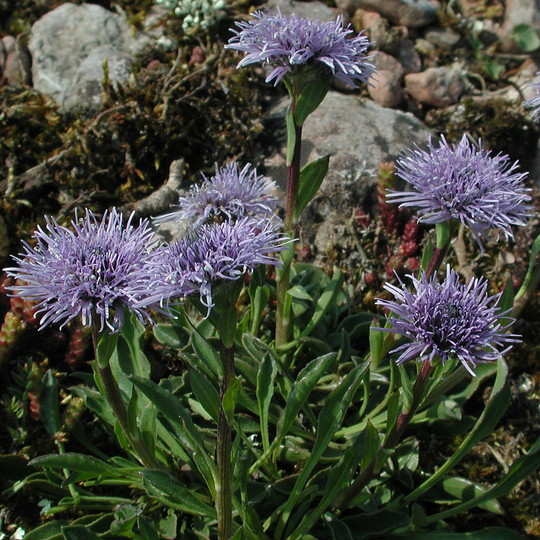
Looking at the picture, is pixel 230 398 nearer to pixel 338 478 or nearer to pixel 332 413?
pixel 332 413

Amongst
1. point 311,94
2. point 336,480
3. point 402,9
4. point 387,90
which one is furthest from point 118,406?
point 402,9

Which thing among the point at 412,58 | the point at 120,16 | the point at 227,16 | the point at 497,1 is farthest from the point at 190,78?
the point at 497,1

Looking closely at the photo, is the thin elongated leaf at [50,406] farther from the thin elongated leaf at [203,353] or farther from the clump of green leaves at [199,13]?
the clump of green leaves at [199,13]

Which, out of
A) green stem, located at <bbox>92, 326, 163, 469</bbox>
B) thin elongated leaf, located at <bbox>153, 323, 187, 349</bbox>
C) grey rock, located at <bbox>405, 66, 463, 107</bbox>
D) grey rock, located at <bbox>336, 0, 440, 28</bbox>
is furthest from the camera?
grey rock, located at <bbox>336, 0, 440, 28</bbox>

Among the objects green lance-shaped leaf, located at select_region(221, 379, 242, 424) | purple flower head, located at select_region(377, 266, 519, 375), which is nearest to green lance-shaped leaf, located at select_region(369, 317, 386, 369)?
purple flower head, located at select_region(377, 266, 519, 375)

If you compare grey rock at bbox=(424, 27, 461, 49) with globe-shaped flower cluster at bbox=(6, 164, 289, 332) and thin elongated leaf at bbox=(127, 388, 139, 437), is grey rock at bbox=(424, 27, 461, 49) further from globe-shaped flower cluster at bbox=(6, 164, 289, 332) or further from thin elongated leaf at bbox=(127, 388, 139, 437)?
thin elongated leaf at bbox=(127, 388, 139, 437)

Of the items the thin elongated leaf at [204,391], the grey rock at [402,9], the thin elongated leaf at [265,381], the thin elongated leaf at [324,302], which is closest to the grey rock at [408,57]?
the grey rock at [402,9]

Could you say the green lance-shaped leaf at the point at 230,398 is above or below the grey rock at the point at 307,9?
above
